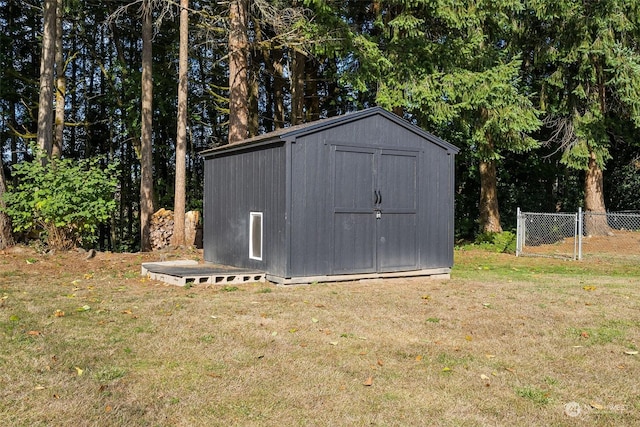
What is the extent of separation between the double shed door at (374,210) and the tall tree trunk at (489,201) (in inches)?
363

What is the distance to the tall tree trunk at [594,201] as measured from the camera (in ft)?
63.9

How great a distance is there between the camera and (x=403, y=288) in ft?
30.4

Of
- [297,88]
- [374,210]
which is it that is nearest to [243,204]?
[374,210]

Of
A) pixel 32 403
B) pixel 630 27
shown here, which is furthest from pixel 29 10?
pixel 32 403

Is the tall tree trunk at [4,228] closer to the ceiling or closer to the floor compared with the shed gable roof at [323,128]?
closer to the floor

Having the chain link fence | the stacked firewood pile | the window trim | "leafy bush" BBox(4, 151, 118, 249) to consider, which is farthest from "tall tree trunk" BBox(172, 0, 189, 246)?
the chain link fence

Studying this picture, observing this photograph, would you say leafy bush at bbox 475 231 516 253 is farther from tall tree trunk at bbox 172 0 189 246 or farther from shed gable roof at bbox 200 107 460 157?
tall tree trunk at bbox 172 0 189 246

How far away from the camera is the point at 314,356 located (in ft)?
16.3

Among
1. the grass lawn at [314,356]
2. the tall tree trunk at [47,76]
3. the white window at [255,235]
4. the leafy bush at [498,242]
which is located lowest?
the grass lawn at [314,356]

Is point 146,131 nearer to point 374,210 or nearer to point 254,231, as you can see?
point 254,231

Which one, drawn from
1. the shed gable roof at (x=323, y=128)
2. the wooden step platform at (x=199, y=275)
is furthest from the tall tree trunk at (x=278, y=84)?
the wooden step platform at (x=199, y=275)

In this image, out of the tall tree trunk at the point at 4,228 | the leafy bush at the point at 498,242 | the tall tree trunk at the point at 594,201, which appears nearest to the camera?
the tall tree trunk at the point at 4,228

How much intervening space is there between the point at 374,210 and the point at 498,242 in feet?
28.9

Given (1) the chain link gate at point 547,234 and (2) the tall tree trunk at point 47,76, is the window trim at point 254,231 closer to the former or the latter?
(2) the tall tree trunk at point 47,76
